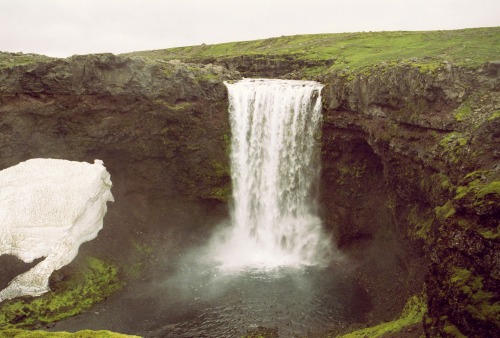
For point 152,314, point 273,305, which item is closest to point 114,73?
point 152,314

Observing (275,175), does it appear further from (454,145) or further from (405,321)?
(405,321)

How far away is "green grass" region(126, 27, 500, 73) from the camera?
28812 millimetres

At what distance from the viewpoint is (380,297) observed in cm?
2592

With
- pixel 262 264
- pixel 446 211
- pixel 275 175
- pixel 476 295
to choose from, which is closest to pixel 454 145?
pixel 446 211

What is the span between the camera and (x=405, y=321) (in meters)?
19.0

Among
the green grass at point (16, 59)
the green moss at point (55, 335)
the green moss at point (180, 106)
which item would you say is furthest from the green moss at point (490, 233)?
the green grass at point (16, 59)

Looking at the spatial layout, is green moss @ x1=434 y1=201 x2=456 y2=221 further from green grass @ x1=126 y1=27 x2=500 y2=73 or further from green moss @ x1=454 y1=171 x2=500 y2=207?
green grass @ x1=126 y1=27 x2=500 y2=73

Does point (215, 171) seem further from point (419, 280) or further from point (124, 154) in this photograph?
point (419, 280)

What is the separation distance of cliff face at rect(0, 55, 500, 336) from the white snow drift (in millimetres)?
1393

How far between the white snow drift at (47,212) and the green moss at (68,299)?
3.11 feet

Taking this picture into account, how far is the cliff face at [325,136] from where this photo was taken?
2322 cm

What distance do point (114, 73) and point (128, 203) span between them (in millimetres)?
11763

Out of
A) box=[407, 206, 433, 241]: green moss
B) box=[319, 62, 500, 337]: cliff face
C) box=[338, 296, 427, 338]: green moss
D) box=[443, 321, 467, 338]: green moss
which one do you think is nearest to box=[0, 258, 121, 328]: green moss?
box=[338, 296, 427, 338]: green moss

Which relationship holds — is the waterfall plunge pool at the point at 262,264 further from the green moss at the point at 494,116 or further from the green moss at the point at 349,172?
the green moss at the point at 494,116
